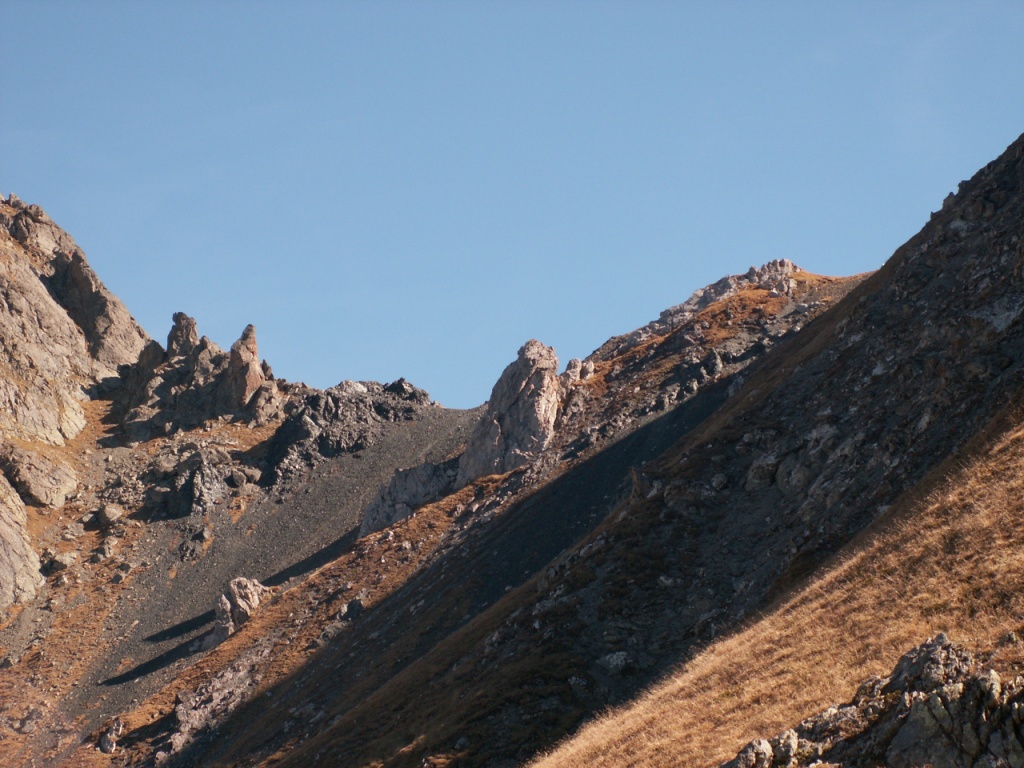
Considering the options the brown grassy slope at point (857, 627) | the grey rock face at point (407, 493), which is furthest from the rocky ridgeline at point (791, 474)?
the grey rock face at point (407, 493)

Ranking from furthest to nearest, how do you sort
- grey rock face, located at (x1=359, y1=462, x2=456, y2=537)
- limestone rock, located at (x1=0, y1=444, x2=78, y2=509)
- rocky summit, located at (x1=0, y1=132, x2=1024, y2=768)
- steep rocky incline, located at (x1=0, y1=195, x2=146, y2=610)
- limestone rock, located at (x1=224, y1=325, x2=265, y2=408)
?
limestone rock, located at (x1=224, y1=325, x2=265, y2=408), limestone rock, located at (x1=0, y1=444, x2=78, y2=509), steep rocky incline, located at (x1=0, y1=195, x2=146, y2=610), grey rock face, located at (x1=359, y1=462, x2=456, y2=537), rocky summit, located at (x1=0, y1=132, x2=1024, y2=768)

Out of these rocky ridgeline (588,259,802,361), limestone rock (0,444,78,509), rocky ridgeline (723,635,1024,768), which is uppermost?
limestone rock (0,444,78,509)

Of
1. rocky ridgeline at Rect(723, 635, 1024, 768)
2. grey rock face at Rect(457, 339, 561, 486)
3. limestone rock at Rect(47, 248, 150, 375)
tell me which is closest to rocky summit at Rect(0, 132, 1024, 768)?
rocky ridgeline at Rect(723, 635, 1024, 768)

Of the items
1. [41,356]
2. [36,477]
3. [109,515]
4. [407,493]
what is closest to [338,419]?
[109,515]

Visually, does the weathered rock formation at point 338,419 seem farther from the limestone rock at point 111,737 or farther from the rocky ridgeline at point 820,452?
the rocky ridgeline at point 820,452

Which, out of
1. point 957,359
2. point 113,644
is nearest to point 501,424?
point 113,644

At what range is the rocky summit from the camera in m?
32.3

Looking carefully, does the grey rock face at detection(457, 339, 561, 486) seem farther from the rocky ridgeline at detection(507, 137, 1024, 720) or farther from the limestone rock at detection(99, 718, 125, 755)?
the limestone rock at detection(99, 718, 125, 755)

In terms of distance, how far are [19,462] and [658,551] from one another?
114m

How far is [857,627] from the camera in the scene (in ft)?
109

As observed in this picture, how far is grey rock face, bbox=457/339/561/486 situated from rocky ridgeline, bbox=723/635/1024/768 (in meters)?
88.9

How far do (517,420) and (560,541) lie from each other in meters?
34.0

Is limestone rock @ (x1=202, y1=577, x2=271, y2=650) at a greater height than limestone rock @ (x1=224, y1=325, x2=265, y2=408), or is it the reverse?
limestone rock @ (x1=224, y1=325, x2=265, y2=408)

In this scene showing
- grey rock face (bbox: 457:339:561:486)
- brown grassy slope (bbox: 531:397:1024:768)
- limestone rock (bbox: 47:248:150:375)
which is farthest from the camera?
limestone rock (bbox: 47:248:150:375)
